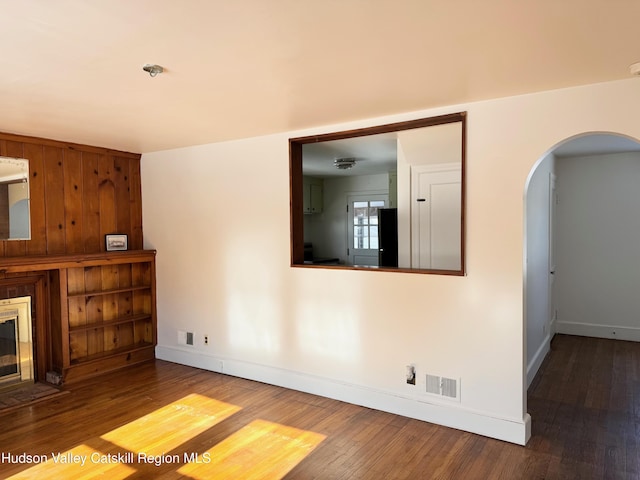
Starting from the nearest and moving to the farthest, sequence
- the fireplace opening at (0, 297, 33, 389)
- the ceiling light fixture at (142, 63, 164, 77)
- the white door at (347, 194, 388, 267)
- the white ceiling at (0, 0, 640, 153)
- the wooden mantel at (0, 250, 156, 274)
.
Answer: the white ceiling at (0, 0, 640, 153), the ceiling light fixture at (142, 63, 164, 77), the wooden mantel at (0, 250, 156, 274), the fireplace opening at (0, 297, 33, 389), the white door at (347, 194, 388, 267)

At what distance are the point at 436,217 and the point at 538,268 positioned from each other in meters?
1.40

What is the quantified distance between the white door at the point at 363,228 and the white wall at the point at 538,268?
A: 2.62 m

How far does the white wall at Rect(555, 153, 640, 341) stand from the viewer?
211 inches

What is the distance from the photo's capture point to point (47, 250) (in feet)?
13.5

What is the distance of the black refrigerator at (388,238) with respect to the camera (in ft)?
15.9

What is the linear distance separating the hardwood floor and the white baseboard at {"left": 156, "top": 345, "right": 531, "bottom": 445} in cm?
8

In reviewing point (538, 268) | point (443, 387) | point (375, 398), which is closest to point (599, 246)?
point (538, 268)

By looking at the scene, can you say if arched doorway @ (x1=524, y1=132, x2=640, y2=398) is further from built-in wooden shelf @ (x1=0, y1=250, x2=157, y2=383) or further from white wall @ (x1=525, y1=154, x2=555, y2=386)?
built-in wooden shelf @ (x1=0, y1=250, x2=157, y2=383)

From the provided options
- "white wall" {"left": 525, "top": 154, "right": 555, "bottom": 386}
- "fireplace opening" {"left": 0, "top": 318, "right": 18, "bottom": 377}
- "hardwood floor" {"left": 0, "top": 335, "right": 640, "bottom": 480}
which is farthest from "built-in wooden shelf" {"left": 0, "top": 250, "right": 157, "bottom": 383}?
"white wall" {"left": 525, "top": 154, "right": 555, "bottom": 386}

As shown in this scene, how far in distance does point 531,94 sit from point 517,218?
0.82m

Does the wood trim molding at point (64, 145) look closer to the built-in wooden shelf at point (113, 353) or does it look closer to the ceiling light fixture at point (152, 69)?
the built-in wooden shelf at point (113, 353)

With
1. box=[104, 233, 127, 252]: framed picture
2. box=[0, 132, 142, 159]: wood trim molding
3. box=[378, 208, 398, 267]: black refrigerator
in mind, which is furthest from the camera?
box=[378, 208, 398, 267]: black refrigerator

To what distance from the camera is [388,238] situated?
488cm

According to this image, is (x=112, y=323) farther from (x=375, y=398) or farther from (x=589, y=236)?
(x=589, y=236)
